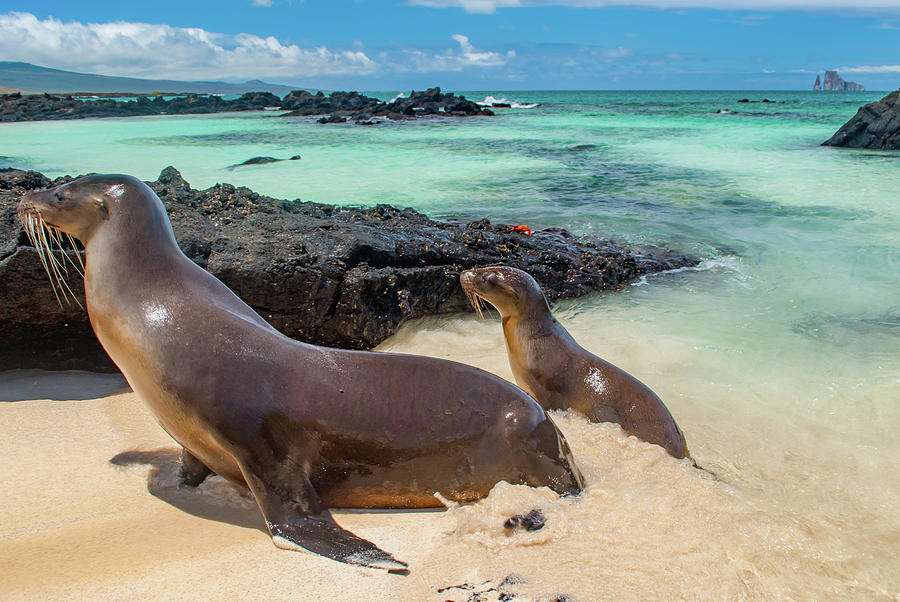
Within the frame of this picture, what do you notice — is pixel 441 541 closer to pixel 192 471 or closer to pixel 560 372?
pixel 192 471

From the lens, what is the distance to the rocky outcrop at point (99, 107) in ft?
129

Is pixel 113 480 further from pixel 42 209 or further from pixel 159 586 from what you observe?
pixel 42 209

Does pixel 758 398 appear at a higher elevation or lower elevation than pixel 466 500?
lower

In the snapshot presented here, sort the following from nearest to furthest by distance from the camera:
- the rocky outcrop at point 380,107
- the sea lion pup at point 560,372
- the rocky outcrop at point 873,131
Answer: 1. the sea lion pup at point 560,372
2. the rocky outcrop at point 873,131
3. the rocky outcrop at point 380,107

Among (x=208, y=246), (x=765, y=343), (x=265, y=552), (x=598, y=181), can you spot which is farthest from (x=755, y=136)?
(x=265, y=552)

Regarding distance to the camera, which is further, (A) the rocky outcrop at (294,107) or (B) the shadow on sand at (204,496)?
(A) the rocky outcrop at (294,107)

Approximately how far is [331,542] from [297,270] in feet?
7.83

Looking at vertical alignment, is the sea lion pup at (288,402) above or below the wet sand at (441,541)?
above

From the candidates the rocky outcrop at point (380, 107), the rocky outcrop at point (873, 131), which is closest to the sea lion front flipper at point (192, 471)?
the rocky outcrop at point (873, 131)

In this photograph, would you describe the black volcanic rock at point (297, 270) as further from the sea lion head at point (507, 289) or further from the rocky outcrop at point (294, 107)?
the rocky outcrop at point (294, 107)

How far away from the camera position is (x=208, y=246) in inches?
169

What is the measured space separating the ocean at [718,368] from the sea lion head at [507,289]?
0.56m

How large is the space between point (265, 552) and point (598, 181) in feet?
41.2

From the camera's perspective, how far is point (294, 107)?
48.2 meters
